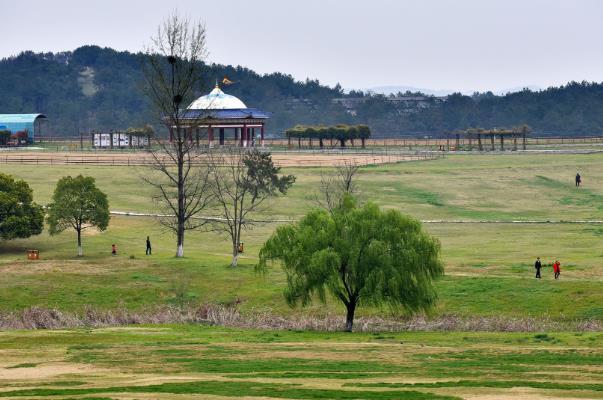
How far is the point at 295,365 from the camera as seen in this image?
1570 inches

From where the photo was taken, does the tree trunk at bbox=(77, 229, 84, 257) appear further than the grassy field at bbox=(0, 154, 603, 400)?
Yes

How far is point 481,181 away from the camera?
109750 mm

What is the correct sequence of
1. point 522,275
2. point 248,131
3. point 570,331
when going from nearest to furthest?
point 570,331, point 522,275, point 248,131

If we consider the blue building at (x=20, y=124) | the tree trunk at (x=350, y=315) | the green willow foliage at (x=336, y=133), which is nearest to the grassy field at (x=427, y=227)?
the tree trunk at (x=350, y=315)

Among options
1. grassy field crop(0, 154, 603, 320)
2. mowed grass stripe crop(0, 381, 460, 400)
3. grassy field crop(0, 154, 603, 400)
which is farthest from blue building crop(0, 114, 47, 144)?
mowed grass stripe crop(0, 381, 460, 400)

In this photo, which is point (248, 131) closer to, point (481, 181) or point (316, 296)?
point (481, 181)

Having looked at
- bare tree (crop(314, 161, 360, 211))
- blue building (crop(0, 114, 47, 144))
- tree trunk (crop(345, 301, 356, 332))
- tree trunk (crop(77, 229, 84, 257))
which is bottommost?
tree trunk (crop(345, 301, 356, 332))

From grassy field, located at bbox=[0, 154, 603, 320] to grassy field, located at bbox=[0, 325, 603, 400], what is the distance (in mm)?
8728

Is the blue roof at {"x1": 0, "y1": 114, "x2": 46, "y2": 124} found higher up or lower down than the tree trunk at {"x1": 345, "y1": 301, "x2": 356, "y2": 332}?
higher up

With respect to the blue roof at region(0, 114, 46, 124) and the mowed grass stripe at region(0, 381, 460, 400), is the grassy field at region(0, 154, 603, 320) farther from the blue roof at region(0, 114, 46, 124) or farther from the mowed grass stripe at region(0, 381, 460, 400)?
the blue roof at region(0, 114, 46, 124)

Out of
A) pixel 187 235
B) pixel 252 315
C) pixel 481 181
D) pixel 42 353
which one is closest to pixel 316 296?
pixel 252 315

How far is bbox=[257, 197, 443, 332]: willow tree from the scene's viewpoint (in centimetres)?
5112

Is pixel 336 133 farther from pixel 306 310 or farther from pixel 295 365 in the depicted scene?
pixel 295 365

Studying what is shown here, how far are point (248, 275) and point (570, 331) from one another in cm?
1908
